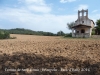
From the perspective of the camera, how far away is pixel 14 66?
430cm

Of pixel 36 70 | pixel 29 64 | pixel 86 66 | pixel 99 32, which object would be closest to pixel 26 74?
pixel 36 70

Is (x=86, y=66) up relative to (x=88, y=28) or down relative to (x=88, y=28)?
down

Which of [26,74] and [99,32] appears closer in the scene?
[26,74]

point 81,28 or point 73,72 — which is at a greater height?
point 81,28

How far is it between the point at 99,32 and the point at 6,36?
68.6 ft

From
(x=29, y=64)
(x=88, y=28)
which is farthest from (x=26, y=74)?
(x=88, y=28)

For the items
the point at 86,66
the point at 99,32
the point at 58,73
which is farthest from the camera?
the point at 99,32

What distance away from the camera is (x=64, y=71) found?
389 centimetres

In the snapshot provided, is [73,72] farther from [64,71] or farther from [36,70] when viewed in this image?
[36,70]

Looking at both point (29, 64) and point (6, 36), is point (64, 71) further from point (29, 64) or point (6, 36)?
point (6, 36)

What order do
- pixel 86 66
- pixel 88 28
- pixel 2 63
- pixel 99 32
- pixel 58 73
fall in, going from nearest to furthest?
pixel 58 73
pixel 86 66
pixel 2 63
pixel 88 28
pixel 99 32

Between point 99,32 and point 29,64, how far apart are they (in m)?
29.7

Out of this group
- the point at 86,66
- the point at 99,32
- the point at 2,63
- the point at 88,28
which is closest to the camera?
the point at 86,66

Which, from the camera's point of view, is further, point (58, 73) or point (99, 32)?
point (99, 32)
